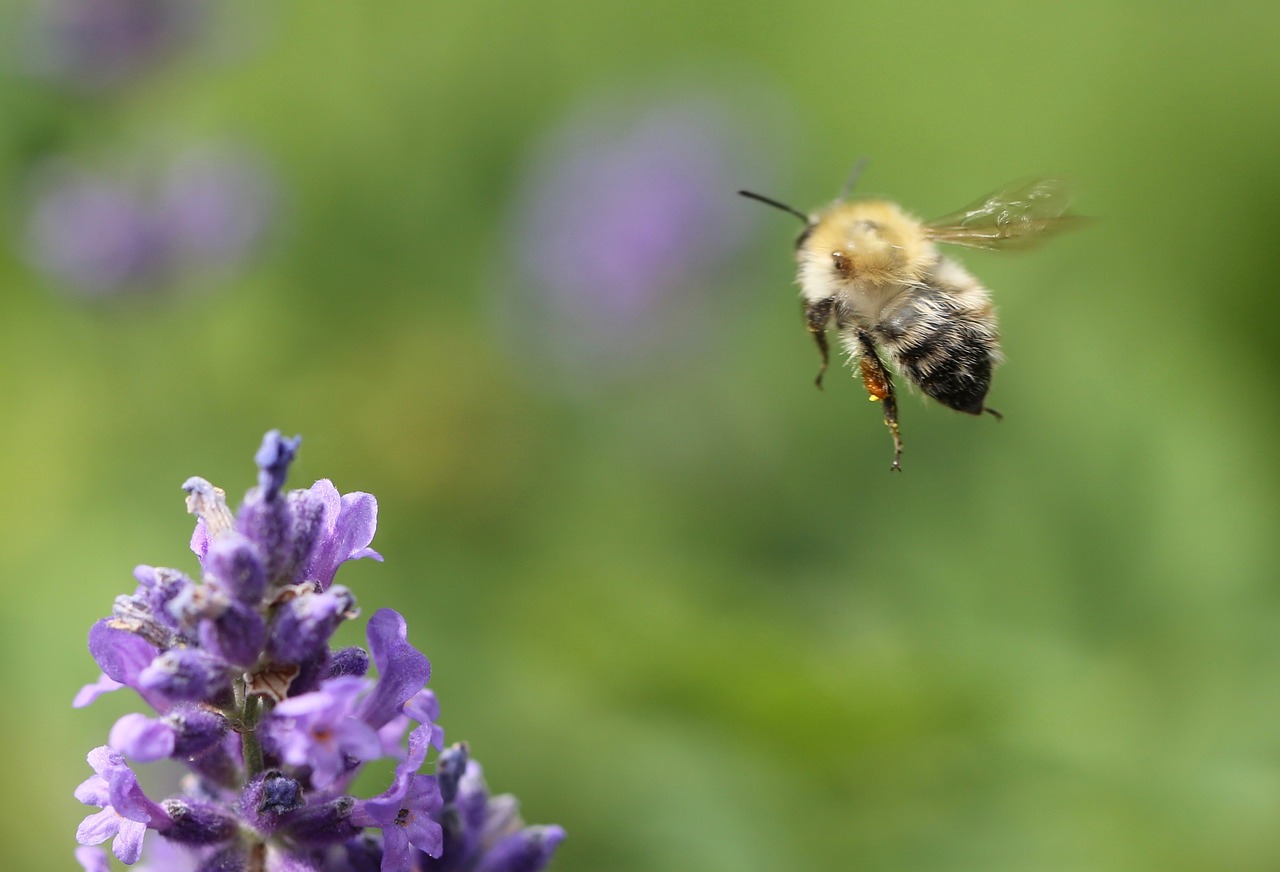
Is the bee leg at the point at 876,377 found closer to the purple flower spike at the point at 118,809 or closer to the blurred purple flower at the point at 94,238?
the purple flower spike at the point at 118,809

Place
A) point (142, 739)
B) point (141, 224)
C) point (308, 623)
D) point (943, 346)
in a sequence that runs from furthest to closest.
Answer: point (141, 224) → point (943, 346) → point (308, 623) → point (142, 739)

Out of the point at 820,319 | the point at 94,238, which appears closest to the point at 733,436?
the point at 94,238

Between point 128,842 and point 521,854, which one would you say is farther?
point 521,854

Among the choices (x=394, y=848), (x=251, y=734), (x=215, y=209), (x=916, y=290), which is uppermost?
(x=215, y=209)

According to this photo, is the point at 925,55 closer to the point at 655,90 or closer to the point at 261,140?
the point at 655,90

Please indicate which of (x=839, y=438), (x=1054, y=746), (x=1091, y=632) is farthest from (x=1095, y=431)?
(x=839, y=438)

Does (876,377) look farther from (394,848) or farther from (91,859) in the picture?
(91,859)

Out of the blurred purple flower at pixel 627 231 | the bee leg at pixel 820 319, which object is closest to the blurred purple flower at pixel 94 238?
the blurred purple flower at pixel 627 231

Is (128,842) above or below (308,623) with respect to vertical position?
below
